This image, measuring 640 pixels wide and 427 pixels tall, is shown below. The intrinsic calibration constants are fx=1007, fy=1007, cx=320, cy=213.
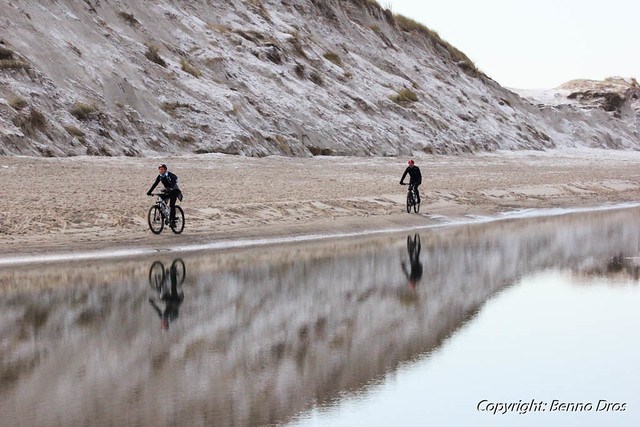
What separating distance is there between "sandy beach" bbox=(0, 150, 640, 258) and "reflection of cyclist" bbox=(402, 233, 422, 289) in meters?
2.41

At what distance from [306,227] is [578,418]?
605 inches

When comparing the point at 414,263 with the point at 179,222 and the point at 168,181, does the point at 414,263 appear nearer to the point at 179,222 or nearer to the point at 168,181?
the point at 168,181

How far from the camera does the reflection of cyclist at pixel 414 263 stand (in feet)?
50.0

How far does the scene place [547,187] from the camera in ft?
122

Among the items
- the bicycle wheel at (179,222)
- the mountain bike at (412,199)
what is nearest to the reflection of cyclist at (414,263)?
the mountain bike at (412,199)

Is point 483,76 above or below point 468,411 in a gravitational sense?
above

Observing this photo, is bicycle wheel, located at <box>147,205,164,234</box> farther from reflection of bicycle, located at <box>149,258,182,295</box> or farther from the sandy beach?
reflection of bicycle, located at <box>149,258,182,295</box>

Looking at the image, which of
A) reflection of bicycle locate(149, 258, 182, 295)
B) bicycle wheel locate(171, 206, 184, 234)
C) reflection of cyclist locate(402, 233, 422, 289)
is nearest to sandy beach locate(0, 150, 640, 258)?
bicycle wheel locate(171, 206, 184, 234)

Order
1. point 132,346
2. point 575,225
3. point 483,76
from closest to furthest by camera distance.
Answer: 1. point 132,346
2. point 575,225
3. point 483,76

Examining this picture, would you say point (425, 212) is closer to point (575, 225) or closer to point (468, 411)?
point (575, 225)

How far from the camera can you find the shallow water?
7855mm

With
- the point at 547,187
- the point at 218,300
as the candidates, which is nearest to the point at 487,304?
the point at 218,300

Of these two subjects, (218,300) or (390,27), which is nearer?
(218,300)

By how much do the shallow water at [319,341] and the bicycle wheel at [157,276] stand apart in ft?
0.19
